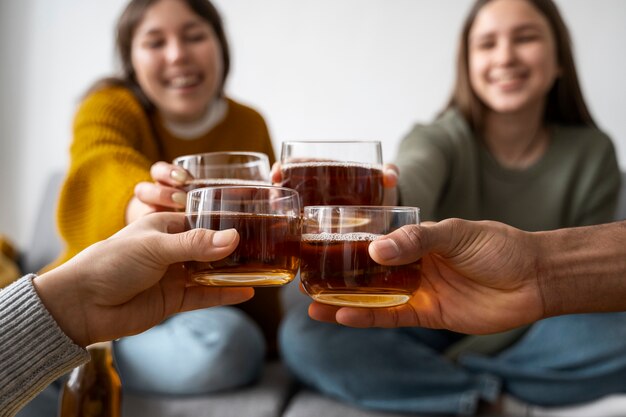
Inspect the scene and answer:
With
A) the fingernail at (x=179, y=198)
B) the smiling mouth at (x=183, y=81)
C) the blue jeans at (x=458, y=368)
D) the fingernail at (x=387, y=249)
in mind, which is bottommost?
the blue jeans at (x=458, y=368)

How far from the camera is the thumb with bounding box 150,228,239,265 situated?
2.36 ft

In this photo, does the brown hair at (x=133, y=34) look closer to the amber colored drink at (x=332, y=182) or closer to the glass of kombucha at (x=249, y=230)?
the amber colored drink at (x=332, y=182)

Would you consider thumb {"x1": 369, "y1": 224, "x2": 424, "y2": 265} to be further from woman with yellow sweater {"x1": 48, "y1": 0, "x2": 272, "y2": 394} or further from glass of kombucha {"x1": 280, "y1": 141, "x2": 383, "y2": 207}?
woman with yellow sweater {"x1": 48, "y1": 0, "x2": 272, "y2": 394}

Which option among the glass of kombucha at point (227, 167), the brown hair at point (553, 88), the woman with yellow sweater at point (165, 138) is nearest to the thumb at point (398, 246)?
the glass of kombucha at point (227, 167)

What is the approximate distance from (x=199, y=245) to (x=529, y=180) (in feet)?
4.54

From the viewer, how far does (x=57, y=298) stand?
0.79m

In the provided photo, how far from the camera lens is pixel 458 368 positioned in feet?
5.07

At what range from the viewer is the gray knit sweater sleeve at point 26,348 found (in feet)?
2.49

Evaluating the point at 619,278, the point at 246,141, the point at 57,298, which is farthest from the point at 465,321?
the point at 246,141

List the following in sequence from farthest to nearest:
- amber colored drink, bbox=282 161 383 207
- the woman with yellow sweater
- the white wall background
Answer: the white wall background, the woman with yellow sweater, amber colored drink, bbox=282 161 383 207

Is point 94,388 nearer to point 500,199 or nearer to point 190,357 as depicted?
point 190,357

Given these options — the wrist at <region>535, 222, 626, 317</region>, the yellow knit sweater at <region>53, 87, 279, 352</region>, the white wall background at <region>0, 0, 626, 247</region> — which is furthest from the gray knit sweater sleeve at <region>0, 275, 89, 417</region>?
the white wall background at <region>0, 0, 626, 247</region>

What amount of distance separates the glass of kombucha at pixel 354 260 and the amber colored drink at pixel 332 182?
0.17 metres

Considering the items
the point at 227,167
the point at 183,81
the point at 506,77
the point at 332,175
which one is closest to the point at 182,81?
the point at 183,81
